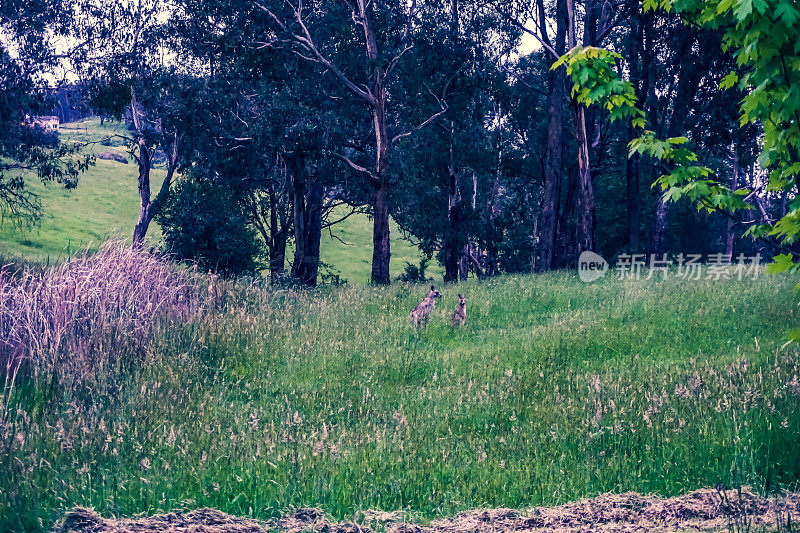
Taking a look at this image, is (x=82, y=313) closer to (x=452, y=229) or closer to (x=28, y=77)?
(x=28, y=77)

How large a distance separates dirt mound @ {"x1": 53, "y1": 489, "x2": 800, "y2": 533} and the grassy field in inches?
1512

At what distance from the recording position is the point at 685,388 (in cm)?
693

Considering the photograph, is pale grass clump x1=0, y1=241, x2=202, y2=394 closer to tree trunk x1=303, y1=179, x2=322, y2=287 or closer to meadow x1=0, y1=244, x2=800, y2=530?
meadow x1=0, y1=244, x2=800, y2=530

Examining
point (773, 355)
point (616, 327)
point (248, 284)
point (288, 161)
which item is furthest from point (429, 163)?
point (773, 355)

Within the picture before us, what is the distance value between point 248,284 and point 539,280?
7252mm

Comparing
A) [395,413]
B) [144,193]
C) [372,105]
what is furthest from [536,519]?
[144,193]

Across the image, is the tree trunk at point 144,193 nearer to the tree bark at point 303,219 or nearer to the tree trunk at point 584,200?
the tree bark at point 303,219

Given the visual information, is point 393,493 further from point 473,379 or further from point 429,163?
point 429,163

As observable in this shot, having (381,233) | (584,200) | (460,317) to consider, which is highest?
(584,200)

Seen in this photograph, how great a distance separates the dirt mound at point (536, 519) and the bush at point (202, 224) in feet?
81.4

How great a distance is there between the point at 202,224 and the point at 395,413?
24.6 metres

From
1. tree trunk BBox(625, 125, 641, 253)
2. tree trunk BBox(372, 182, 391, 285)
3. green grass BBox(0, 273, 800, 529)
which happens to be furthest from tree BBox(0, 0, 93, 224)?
tree trunk BBox(625, 125, 641, 253)

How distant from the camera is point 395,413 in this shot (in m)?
6.44

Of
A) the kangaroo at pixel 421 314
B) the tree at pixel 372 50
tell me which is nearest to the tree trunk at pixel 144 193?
the tree at pixel 372 50
